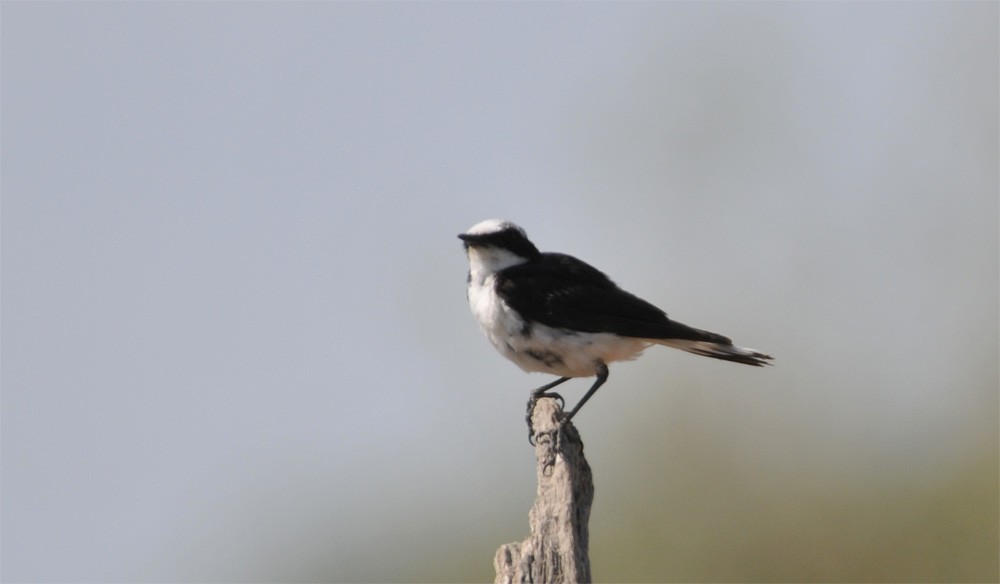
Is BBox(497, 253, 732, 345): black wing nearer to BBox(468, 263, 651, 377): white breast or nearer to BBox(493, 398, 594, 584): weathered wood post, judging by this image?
BBox(468, 263, 651, 377): white breast

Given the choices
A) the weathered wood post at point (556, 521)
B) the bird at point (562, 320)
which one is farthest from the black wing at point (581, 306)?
the weathered wood post at point (556, 521)

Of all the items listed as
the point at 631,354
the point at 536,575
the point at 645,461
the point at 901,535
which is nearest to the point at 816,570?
the point at 901,535

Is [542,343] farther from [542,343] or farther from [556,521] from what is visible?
[556,521]

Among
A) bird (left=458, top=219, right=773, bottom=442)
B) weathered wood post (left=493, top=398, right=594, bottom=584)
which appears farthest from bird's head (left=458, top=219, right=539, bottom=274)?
weathered wood post (left=493, top=398, right=594, bottom=584)

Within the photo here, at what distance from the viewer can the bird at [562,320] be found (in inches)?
366

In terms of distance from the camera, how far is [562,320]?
9305mm

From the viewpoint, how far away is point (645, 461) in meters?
21.0

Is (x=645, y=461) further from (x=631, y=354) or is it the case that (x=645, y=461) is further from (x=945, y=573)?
(x=631, y=354)

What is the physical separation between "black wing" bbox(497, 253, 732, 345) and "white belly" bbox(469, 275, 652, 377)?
52 millimetres

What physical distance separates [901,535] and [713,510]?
2371mm

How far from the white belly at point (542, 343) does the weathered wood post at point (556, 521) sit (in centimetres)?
115

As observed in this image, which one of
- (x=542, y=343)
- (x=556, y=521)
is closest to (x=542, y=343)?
(x=542, y=343)

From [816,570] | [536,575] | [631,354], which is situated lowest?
[816,570]

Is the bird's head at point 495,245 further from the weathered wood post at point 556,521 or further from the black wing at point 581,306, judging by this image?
the weathered wood post at point 556,521
